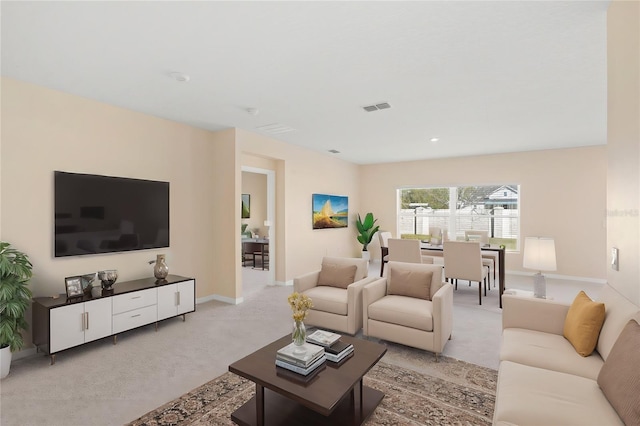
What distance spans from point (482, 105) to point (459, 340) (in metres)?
2.76

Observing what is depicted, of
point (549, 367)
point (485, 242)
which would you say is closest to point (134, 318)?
point (549, 367)

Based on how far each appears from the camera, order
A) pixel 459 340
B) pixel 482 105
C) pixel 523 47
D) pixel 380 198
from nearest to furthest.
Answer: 1. pixel 523 47
2. pixel 459 340
3. pixel 482 105
4. pixel 380 198

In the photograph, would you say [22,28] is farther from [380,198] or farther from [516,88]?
[380,198]

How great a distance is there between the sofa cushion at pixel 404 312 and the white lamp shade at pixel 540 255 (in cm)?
112

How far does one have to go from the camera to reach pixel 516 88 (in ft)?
10.8

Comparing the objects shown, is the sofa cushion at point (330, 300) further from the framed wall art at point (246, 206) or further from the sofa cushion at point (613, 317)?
the framed wall art at point (246, 206)

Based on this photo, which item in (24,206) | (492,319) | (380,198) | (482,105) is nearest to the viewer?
(24,206)

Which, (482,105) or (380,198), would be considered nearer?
(482,105)

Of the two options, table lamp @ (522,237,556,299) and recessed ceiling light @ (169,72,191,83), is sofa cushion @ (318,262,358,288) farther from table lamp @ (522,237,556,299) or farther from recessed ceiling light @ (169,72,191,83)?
recessed ceiling light @ (169,72,191,83)

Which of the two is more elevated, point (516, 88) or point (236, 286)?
point (516, 88)

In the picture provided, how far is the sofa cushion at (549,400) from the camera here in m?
1.42

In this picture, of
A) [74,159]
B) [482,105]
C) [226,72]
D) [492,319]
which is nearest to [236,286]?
[74,159]

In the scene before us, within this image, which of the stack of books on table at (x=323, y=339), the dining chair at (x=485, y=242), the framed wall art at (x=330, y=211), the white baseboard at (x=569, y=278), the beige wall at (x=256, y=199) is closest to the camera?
the stack of books on table at (x=323, y=339)

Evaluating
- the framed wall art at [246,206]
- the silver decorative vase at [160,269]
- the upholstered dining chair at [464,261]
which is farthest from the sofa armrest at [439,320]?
the framed wall art at [246,206]
